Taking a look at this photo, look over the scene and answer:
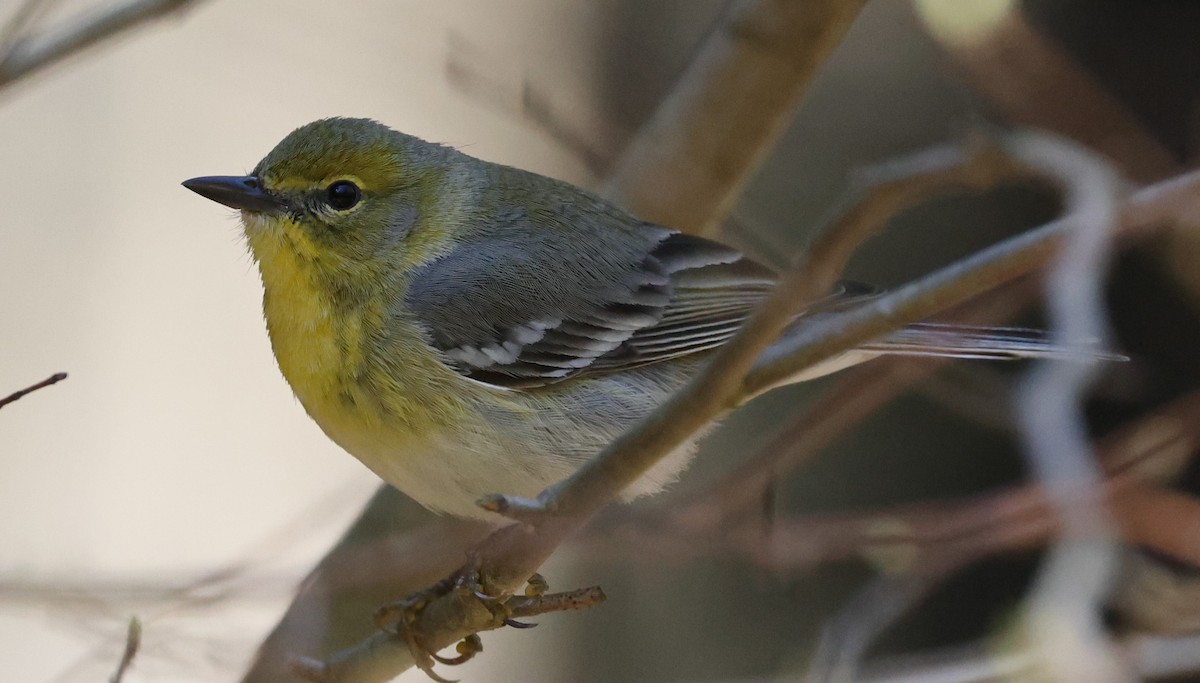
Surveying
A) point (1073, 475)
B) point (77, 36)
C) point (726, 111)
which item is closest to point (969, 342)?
point (1073, 475)

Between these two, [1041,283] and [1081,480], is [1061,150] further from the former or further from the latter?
[1041,283]

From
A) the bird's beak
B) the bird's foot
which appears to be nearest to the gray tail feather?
the bird's foot

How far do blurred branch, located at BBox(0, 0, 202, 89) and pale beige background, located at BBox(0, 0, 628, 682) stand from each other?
10.1ft

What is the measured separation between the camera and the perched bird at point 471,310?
284cm

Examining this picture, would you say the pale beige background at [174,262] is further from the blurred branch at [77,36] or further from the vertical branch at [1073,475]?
the vertical branch at [1073,475]

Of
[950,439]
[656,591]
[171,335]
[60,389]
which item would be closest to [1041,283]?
[950,439]

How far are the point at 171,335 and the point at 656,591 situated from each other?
2715mm

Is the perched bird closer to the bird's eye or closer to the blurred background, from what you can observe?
the bird's eye

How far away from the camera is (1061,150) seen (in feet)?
8.43

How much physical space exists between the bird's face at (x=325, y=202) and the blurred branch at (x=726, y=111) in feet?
2.54

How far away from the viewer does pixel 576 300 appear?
127 inches

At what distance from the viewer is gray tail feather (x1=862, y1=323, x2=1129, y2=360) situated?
2746 millimetres

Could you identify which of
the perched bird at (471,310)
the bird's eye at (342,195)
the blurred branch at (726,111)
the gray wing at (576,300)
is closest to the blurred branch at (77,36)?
the perched bird at (471,310)

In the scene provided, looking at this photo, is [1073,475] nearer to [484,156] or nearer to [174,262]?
[484,156]
